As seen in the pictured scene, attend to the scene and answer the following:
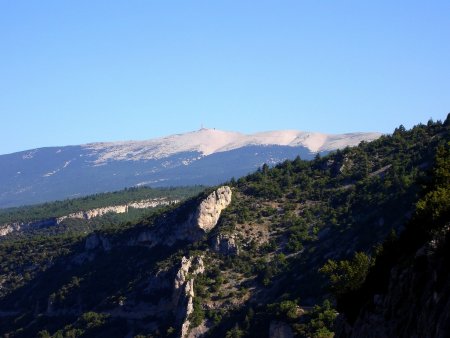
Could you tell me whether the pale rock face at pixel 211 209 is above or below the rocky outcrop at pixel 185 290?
above

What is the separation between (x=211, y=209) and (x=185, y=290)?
19.3 metres

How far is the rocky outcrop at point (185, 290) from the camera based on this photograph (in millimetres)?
86750

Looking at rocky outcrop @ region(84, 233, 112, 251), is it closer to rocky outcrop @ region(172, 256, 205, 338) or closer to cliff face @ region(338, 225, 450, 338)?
rocky outcrop @ region(172, 256, 205, 338)

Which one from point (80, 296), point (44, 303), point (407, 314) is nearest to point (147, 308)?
point (80, 296)

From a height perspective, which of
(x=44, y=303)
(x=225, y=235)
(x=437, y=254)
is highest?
(x=437, y=254)

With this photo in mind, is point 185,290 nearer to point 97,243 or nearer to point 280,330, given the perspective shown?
point 280,330

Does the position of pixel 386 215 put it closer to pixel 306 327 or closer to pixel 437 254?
pixel 306 327

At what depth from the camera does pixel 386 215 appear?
8225cm

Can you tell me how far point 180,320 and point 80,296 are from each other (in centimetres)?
2521

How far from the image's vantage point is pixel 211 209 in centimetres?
10769

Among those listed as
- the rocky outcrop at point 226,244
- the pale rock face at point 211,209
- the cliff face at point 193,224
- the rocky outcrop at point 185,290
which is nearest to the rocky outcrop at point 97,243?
the cliff face at point 193,224

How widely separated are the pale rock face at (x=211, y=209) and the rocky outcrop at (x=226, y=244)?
6.57 metres

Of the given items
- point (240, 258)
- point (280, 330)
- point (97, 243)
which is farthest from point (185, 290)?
point (97, 243)

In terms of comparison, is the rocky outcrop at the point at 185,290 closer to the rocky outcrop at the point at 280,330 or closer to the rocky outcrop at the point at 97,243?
the rocky outcrop at the point at 280,330
